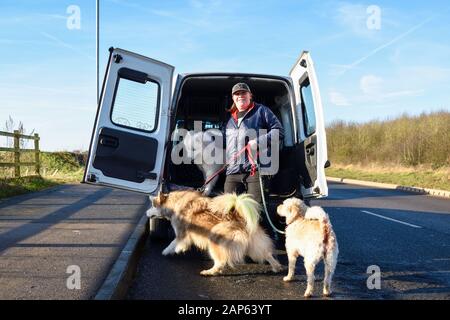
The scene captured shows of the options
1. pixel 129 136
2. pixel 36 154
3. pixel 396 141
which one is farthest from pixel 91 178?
pixel 396 141

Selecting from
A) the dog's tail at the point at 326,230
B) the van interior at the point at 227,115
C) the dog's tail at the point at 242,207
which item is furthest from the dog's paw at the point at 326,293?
the van interior at the point at 227,115

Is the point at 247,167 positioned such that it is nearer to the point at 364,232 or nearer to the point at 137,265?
the point at 137,265

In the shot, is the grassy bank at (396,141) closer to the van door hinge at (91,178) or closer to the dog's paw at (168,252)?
the dog's paw at (168,252)

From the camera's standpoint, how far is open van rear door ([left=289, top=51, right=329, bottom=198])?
5.79m

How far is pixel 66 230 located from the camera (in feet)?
24.2

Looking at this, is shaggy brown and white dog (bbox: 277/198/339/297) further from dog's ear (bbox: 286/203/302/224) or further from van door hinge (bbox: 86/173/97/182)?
van door hinge (bbox: 86/173/97/182)

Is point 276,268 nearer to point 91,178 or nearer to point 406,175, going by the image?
point 91,178

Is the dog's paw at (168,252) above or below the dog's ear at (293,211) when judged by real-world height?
below

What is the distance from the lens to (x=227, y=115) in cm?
898

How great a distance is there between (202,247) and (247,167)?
1.18 metres

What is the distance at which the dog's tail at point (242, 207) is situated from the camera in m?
5.39

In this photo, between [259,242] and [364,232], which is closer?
[259,242]

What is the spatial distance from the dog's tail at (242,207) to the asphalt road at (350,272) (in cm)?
68
